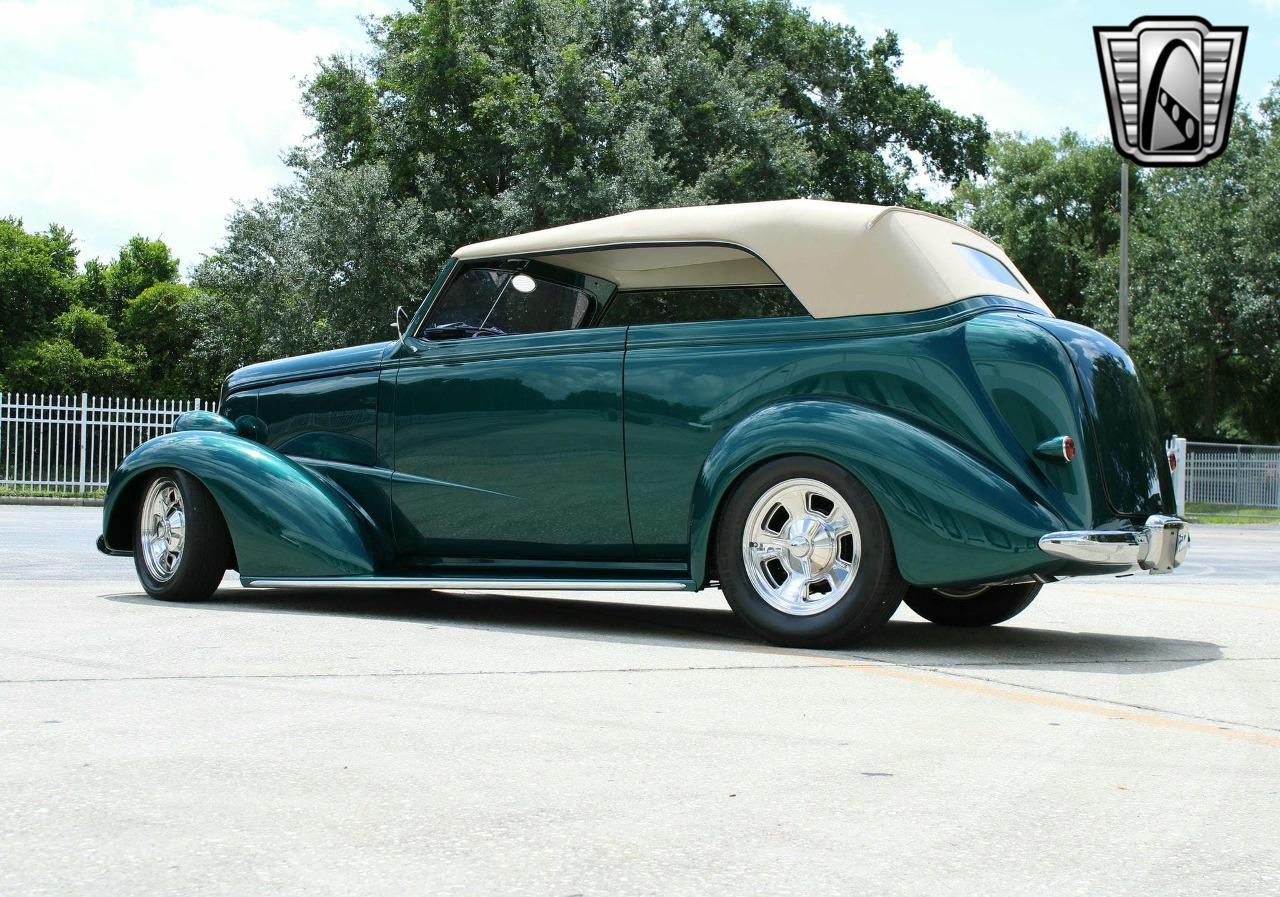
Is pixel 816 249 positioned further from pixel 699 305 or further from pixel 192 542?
pixel 192 542

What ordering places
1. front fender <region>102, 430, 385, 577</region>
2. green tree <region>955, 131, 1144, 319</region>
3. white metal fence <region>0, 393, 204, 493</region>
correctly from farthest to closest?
green tree <region>955, 131, 1144, 319</region>, white metal fence <region>0, 393, 204, 493</region>, front fender <region>102, 430, 385, 577</region>

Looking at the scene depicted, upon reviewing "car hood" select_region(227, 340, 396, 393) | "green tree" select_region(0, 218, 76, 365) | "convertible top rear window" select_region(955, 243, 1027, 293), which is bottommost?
"car hood" select_region(227, 340, 396, 393)

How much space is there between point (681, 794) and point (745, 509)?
252 cm

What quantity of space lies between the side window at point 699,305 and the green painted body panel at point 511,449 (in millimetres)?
495

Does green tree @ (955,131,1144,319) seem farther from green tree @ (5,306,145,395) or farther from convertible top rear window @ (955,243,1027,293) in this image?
convertible top rear window @ (955,243,1027,293)

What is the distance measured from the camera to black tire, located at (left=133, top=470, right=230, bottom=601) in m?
6.97

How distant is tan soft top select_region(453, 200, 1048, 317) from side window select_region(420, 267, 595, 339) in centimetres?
23

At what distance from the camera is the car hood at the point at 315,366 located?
7.02 metres

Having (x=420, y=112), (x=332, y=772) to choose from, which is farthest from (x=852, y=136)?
(x=332, y=772)

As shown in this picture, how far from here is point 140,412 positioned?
25.0 meters

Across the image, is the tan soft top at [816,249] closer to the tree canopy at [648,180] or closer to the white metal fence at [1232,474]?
the tree canopy at [648,180]

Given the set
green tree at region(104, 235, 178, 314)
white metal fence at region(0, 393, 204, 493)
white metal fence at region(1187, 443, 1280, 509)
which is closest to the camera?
white metal fence at region(0, 393, 204, 493)

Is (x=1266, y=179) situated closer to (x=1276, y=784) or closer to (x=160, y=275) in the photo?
(x=1276, y=784)


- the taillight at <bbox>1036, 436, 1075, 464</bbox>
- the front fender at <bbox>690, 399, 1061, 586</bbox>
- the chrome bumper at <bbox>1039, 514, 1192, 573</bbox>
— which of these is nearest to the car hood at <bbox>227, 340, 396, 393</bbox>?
the front fender at <bbox>690, 399, 1061, 586</bbox>
